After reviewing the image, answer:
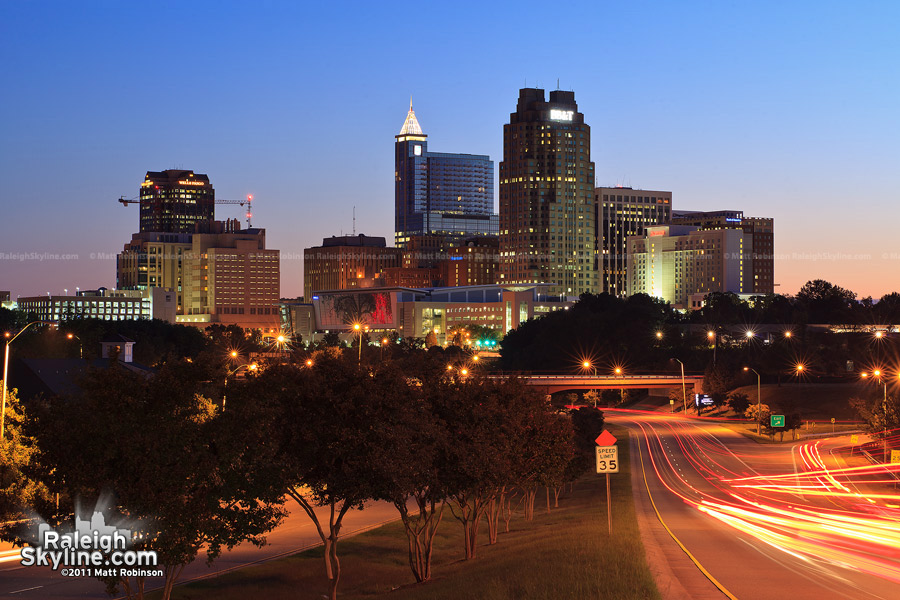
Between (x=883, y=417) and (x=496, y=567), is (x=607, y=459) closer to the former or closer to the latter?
(x=496, y=567)

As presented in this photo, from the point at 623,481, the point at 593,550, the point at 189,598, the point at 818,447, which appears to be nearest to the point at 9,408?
the point at 189,598

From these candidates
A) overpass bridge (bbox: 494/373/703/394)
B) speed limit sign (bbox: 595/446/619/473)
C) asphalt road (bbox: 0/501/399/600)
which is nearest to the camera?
speed limit sign (bbox: 595/446/619/473)

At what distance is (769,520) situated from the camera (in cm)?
5012

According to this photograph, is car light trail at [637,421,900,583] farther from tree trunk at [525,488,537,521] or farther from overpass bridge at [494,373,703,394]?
overpass bridge at [494,373,703,394]

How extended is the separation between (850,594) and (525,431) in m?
21.1

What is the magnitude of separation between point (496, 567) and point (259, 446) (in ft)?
38.7

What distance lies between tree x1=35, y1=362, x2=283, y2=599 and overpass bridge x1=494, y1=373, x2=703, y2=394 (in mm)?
108111

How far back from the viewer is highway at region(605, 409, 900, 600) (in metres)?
31.6

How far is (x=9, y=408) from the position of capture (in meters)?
47.3

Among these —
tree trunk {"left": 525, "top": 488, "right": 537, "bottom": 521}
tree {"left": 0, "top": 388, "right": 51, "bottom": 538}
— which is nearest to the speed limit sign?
tree {"left": 0, "top": 388, "right": 51, "bottom": 538}

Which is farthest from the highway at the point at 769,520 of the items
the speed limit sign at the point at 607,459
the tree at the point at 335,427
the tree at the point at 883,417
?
the tree at the point at 335,427

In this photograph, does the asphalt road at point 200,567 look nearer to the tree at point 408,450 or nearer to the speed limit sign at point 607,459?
the tree at point 408,450

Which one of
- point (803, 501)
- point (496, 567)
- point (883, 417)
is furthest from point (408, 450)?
point (883, 417)

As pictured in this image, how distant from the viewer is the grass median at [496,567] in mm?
31219
